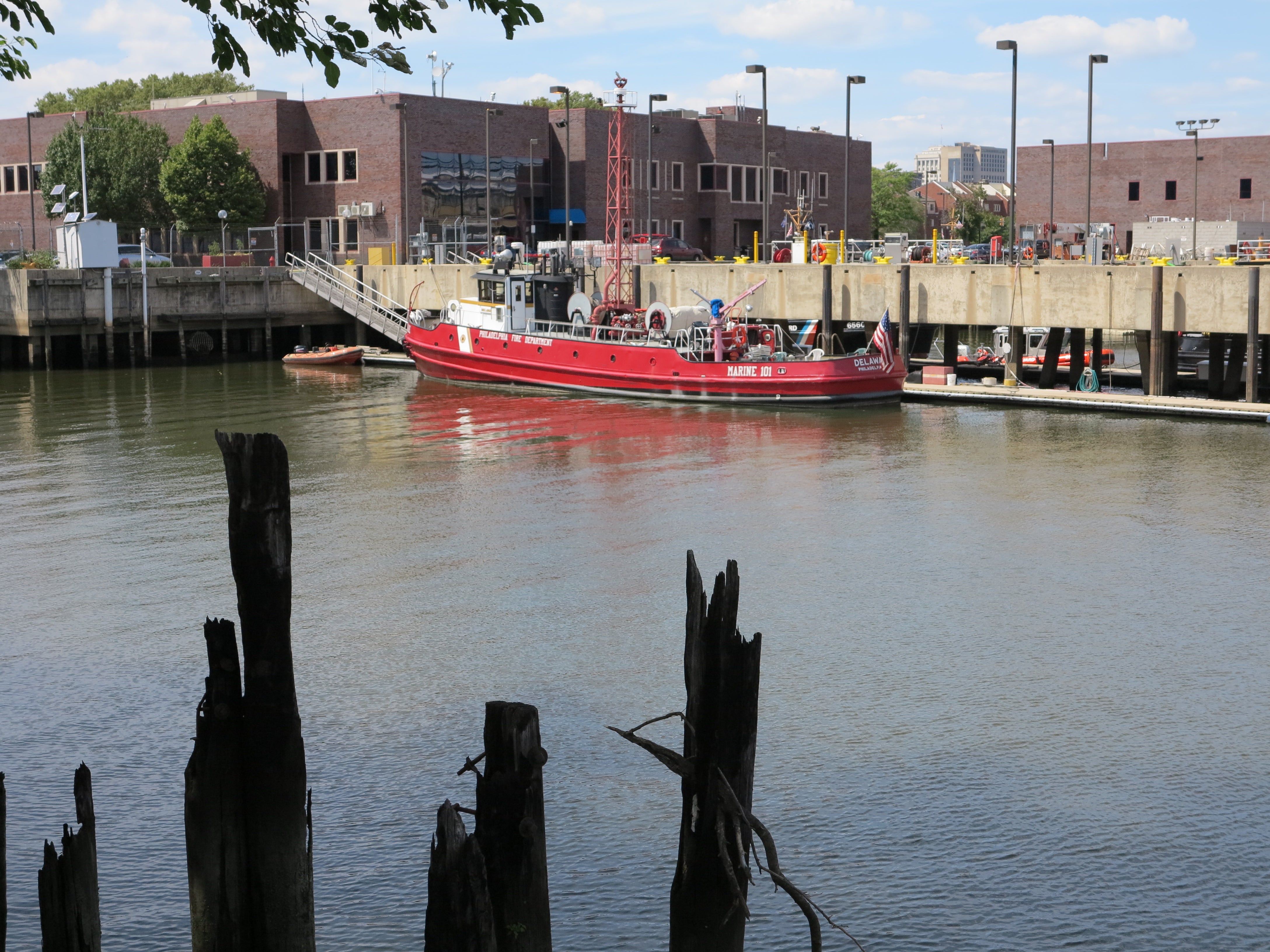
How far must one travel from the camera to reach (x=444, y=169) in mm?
73062

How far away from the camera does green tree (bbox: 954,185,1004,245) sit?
4934 inches

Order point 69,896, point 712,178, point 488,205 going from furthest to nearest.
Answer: point 712,178 < point 488,205 < point 69,896

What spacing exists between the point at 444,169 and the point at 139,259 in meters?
17.4

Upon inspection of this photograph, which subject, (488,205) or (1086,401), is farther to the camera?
(488,205)

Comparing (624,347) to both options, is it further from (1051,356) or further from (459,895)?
(459,895)

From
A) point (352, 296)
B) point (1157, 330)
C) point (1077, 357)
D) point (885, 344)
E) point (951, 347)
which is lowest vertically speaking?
point (1077, 357)

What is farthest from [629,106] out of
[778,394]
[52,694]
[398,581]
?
[52,694]

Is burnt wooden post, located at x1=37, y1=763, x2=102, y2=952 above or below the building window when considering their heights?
below

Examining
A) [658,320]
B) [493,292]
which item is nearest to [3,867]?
[658,320]

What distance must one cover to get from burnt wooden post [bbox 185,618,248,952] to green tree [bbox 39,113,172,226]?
72687mm

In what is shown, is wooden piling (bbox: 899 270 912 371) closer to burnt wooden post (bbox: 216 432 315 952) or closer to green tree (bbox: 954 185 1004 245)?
burnt wooden post (bbox: 216 432 315 952)

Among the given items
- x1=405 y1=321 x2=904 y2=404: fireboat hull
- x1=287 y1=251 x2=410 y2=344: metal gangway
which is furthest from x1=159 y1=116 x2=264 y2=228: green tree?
x1=405 y1=321 x2=904 y2=404: fireboat hull

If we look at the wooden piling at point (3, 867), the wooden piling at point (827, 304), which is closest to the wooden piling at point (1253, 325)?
the wooden piling at point (827, 304)

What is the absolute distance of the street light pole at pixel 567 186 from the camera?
58.1 meters
